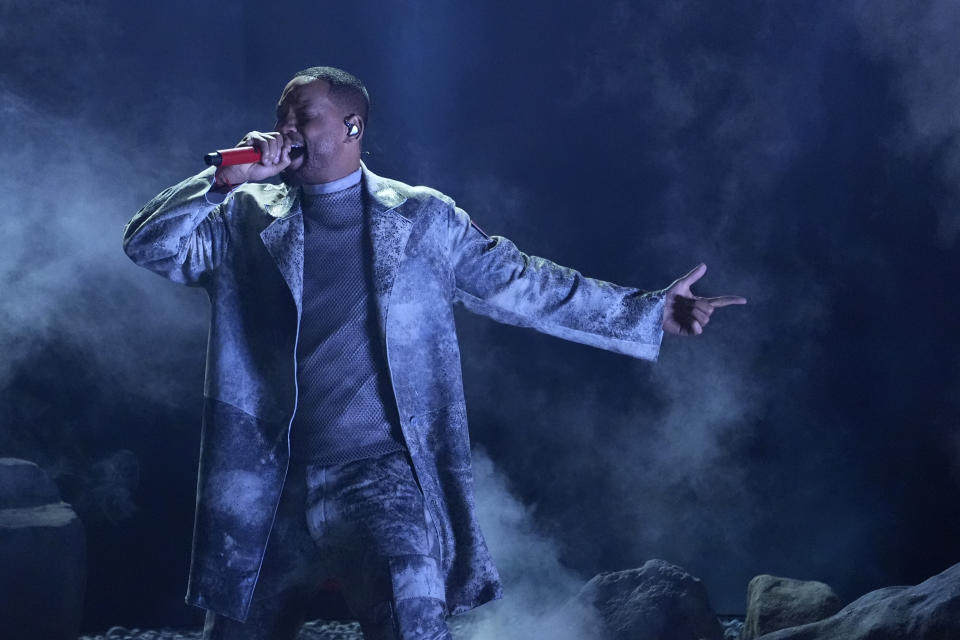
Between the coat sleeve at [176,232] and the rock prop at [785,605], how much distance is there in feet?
9.99

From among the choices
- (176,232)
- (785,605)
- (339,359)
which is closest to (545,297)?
(339,359)

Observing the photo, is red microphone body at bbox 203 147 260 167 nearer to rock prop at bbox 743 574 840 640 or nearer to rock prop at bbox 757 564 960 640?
rock prop at bbox 757 564 960 640

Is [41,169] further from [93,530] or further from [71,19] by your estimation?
[93,530]

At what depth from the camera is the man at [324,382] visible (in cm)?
238

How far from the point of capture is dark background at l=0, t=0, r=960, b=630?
15.6 ft

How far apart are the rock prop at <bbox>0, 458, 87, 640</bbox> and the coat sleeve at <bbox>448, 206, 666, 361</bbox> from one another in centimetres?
257

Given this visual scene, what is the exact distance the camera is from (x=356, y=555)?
2328 mm

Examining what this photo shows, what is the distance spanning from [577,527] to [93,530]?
95.4 inches

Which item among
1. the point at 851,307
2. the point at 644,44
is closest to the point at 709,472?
the point at 851,307

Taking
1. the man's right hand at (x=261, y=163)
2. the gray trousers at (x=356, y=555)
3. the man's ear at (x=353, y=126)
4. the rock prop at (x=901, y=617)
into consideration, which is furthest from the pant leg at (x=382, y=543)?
the rock prop at (x=901, y=617)

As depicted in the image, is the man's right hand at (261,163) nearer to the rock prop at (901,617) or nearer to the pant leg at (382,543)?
the pant leg at (382,543)

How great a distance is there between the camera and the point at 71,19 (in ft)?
15.5

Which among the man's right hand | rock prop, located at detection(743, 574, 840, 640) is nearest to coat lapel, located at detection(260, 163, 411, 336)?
the man's right hand

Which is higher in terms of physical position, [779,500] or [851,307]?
[851,307]
